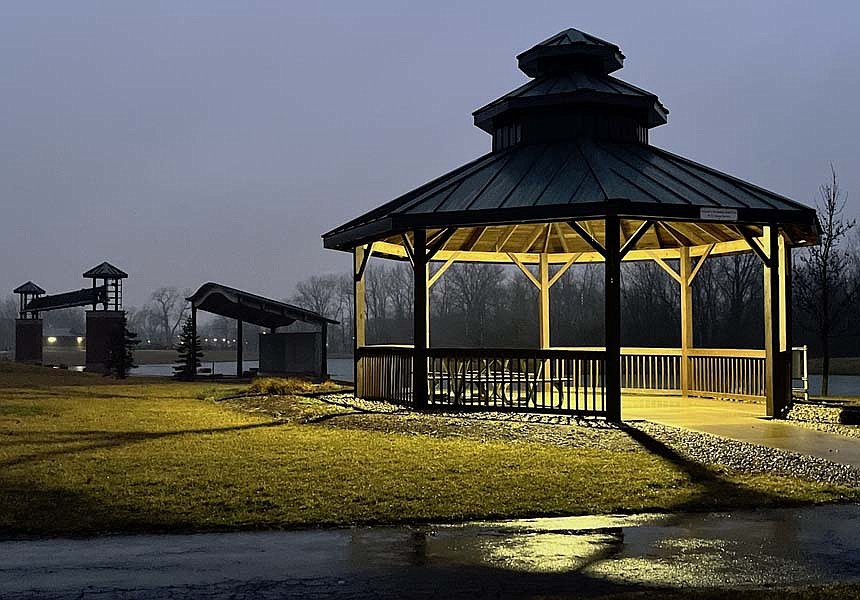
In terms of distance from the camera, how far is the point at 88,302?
147ft

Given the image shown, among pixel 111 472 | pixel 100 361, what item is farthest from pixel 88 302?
pixel 111 472

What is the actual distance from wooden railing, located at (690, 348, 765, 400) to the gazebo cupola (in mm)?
4608

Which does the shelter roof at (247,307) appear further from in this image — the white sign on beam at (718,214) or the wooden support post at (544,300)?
the white sign on beam at (718,214)

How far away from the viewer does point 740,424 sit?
14602mm

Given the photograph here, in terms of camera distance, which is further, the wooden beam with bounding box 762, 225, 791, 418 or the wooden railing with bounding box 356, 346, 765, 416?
the wooden beam with bounding box 762, 225, 791, 418

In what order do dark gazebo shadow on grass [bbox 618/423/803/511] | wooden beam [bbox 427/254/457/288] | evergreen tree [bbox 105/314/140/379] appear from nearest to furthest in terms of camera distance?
dark gazebo shadow on grass [bbox 618/423/803/511] < wooden beam [bbox 427/254/457/288] < evergreen tree [bbox 105/314/140/379]

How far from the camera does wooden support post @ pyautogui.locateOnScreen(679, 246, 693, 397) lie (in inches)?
797

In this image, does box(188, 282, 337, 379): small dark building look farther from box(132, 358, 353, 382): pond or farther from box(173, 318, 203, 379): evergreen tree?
box(132, 358, 353, 382): pond

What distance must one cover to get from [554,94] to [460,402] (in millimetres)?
6011

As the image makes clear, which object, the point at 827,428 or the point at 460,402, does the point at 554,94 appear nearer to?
the point at 460,402

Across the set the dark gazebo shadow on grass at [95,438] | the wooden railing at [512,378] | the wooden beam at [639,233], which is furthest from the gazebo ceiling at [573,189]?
the dark gazebo shadow on grass at [95,438]

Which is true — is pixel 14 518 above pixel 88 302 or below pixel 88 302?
below

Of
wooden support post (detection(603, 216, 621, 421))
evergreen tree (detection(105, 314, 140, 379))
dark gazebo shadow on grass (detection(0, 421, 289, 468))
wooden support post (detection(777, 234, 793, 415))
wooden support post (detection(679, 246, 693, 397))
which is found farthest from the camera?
evergreen tree (detection(105, 314, 140, 379))

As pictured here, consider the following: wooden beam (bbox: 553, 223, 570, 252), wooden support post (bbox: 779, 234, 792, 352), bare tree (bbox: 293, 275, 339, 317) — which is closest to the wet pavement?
wooden support post (bbox: 779, 234, 792, 352)
